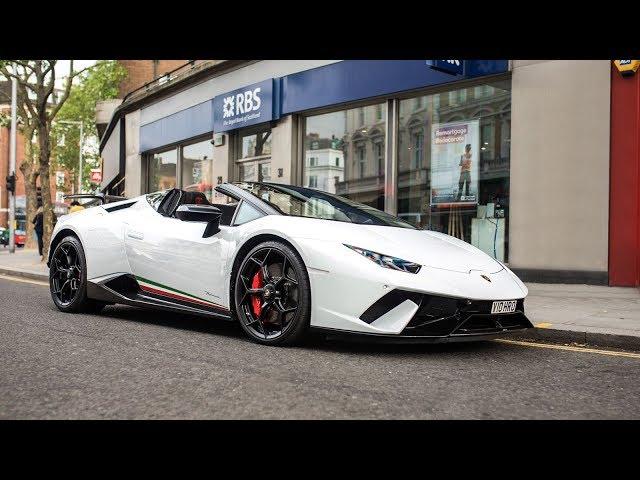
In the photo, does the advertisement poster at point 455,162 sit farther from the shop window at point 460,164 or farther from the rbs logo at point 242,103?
the rbs logo at point 242,103

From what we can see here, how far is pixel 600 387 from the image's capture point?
12.9ft

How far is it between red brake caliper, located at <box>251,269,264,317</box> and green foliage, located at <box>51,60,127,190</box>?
34236 mm

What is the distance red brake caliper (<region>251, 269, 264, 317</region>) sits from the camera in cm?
→ 506

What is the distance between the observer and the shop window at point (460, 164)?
11031 millimetres

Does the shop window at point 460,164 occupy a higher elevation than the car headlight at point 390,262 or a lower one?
higher

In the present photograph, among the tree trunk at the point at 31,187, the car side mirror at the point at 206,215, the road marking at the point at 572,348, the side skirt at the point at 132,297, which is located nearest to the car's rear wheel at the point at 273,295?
the side skirt at the point at 132,297

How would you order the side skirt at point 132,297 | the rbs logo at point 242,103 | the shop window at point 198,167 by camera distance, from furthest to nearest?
the shop window at point 198,167 → the rbs logo at point 242,103 → the side skirt at point 132,297

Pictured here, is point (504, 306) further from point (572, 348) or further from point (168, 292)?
point (168, 292)

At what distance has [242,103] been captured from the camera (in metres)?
16.2

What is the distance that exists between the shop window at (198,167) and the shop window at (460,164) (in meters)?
7.08
